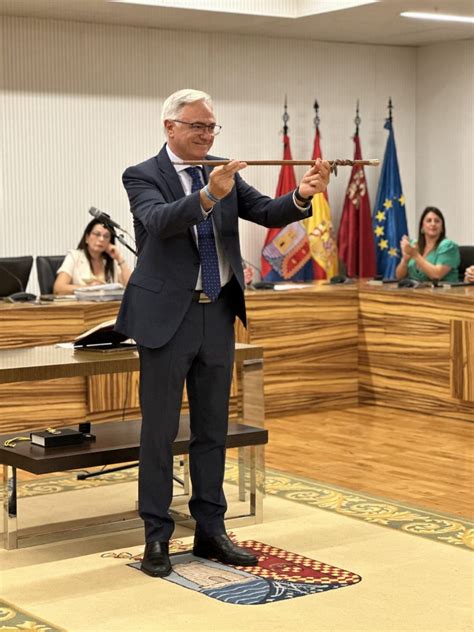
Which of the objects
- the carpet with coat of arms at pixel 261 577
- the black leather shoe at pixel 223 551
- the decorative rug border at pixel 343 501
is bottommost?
the decorative rug border at pixel 343 501

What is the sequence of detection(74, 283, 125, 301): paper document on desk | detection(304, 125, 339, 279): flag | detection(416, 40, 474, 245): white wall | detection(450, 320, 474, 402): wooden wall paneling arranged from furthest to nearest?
detection(416, 40, 474, 245): white wall
detection(304, 125, 339, 279): flag
detection(450, 320, 474, 402): wooden wall paneling
detection(74, 283, 125, 301): paper document on desk

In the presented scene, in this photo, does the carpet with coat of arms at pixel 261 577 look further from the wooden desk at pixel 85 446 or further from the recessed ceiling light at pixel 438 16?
the recessed ceiling light at pixel 438 16

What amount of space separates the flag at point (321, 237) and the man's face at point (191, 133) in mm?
5444

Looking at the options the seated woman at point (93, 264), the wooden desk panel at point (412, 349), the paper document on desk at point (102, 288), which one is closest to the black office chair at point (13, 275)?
the seated woman at point (93, 264)

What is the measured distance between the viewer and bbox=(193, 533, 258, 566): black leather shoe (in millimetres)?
4227

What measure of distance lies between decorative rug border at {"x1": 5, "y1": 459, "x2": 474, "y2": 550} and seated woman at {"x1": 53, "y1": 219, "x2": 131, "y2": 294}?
5.81 ft

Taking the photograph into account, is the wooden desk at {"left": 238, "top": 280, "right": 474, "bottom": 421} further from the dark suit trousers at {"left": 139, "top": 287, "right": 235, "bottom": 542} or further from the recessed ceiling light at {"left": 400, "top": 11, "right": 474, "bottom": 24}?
the dark suit trousers at {"left": 139, "top": 287, "right": 235, "bottom": 542}

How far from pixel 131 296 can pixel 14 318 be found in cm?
255

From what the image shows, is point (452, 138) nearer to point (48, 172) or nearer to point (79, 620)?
point (48, 172)

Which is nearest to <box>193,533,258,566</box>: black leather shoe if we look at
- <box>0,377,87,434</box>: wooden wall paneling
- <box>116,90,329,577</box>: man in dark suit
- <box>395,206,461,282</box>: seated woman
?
<box>116,90,329,577</box>: man in dark suit

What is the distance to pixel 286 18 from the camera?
8.46 m

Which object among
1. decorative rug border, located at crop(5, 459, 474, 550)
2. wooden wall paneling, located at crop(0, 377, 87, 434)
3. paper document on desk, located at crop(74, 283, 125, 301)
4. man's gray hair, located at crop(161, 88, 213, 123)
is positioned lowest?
decorative rug border, located at crop(5, 459, 474, 550)

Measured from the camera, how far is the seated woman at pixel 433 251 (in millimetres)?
7863

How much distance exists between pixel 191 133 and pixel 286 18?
466 cm
